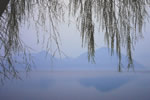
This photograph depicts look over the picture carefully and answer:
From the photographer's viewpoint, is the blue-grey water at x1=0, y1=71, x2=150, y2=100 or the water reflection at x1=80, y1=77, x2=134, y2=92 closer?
the blue-grey water at x1=0, y1=71, x2=150, y2=100

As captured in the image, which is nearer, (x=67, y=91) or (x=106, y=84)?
(x=67, y=91)

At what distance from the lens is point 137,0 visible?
2.14 ft

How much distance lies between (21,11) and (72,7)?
244 millimetres

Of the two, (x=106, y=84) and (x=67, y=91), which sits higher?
(x=67, y=91)

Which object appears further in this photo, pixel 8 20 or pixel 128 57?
pixel 8 20

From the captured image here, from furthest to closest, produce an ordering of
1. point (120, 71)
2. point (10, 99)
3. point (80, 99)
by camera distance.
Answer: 1. point (80, 99)
2. point (10, 99)
3. point (120, 71)

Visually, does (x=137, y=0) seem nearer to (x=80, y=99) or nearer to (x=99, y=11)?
(x=99, y=11)

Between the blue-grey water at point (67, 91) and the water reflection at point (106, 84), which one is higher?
the blue-grey water at point (67, 91)

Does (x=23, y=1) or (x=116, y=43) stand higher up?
(x=23, y=1)

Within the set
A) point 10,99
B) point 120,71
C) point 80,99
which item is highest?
point 120,71

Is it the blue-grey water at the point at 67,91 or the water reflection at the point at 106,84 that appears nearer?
the blue-grey water at the point at 67,91

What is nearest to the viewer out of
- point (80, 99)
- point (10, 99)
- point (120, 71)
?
point (120, 71)

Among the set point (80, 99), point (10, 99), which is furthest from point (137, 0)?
point (80, 99)

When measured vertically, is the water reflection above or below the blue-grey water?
below
